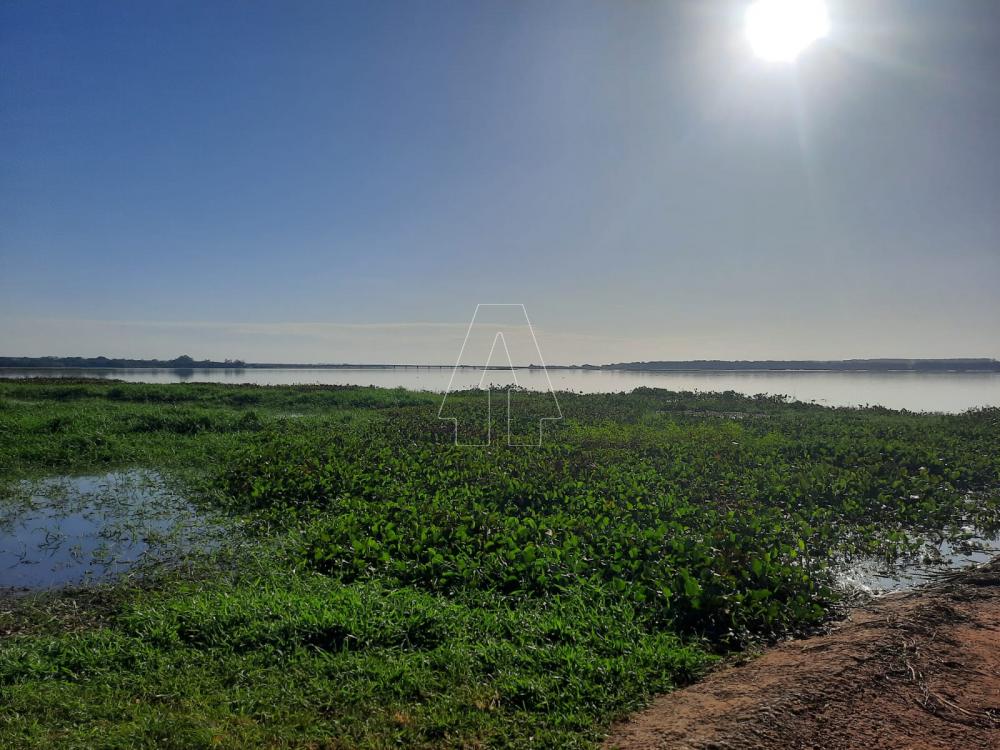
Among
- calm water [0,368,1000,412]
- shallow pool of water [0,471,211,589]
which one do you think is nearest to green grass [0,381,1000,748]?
shallow pool of water [0,471,211,589]

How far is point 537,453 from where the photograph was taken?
39.5 ft

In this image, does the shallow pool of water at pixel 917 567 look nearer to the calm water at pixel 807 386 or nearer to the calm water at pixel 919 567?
the calm water at pixel 919 567

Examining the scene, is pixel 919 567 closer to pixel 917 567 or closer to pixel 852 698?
pixel 917 567

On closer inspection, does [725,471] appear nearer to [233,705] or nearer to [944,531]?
[944,531]

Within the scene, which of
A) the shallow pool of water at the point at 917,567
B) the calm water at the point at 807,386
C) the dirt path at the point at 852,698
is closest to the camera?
the dirt path at the point at 852,698

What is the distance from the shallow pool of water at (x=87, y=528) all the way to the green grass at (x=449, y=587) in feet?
2.00

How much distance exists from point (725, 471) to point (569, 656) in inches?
292

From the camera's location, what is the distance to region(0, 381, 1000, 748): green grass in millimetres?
3430

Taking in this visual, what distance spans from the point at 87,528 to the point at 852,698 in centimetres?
890

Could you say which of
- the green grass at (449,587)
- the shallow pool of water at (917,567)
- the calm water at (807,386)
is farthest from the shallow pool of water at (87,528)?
the calm water at (807,386)

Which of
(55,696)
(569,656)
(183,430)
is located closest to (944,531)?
(569,656)

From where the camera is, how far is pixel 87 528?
7684 mm

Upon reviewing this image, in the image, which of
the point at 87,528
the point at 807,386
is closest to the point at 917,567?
the point at 87,528

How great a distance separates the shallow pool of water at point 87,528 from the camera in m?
6.23
